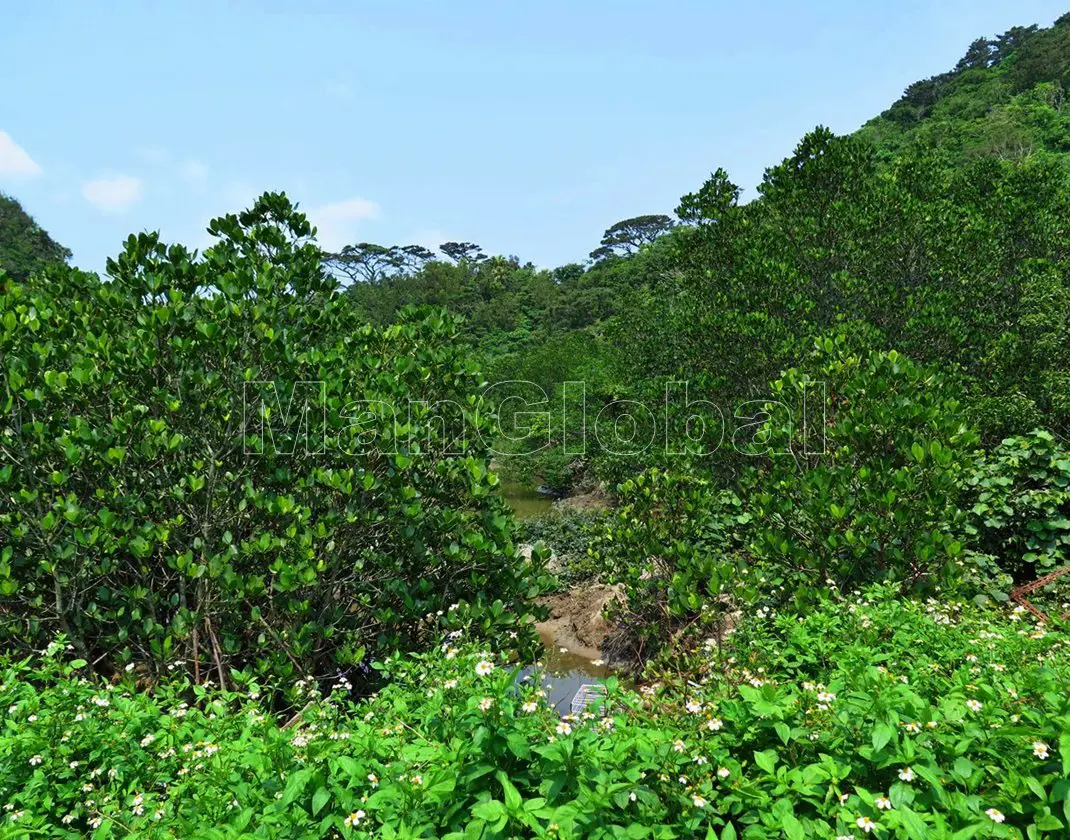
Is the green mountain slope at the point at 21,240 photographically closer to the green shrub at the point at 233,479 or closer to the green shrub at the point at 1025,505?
the green shrub at the point at 233,479

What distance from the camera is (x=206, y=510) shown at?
4.57 m

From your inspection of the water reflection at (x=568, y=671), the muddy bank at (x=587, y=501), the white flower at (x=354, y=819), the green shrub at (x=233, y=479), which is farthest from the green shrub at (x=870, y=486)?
the muddy bank at (x=587, y=501)

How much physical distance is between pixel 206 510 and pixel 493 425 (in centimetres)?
237

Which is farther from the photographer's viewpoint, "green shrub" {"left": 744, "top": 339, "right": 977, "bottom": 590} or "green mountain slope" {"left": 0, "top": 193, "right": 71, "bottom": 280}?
"green mountain slope" {"left": 0, "top": 193, "right": 71, "bottom": 280}

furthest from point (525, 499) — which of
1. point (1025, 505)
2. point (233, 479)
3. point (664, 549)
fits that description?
point (233, 479)

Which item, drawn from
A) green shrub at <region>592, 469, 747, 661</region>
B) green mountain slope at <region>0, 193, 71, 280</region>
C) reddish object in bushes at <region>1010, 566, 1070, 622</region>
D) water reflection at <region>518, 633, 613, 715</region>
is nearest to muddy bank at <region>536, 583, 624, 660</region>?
water reflection at <region>518, 633, 613, 715</region>

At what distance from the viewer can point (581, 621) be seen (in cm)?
1105

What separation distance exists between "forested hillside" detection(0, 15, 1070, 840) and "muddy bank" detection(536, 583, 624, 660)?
7.5 inches

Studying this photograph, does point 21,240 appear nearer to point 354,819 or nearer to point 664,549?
point 664,549

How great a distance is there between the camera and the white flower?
2.00 meters

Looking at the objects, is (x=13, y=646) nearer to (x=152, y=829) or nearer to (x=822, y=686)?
(x=152, y=829)

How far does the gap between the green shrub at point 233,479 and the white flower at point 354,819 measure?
8.02ft

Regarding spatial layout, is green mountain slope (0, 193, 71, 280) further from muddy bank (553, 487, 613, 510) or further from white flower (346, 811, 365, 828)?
white flower (346, 811, 365, 828)

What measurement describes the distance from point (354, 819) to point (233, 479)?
3.30 meters
